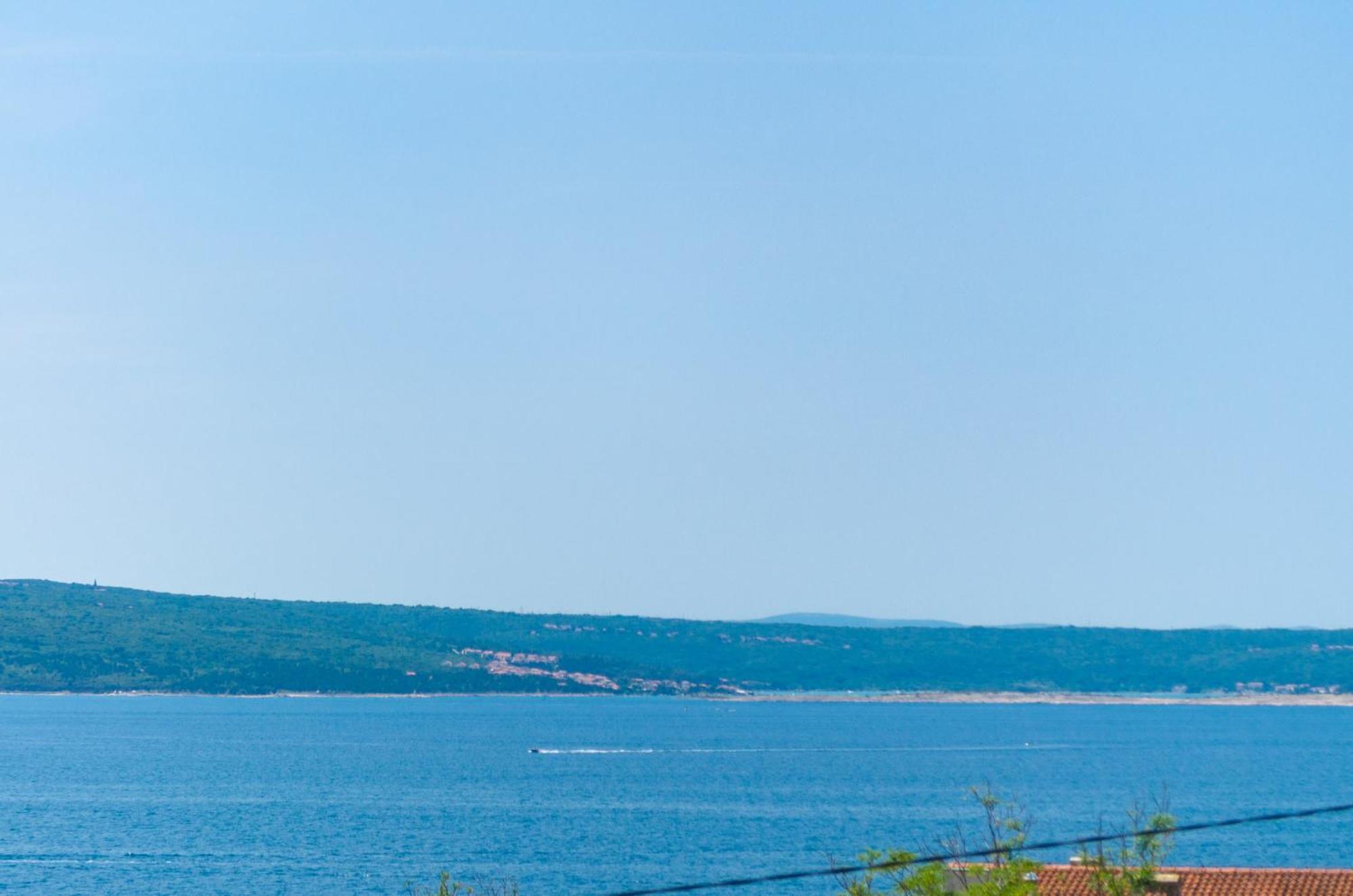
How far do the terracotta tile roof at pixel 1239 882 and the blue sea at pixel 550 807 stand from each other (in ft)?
22.7

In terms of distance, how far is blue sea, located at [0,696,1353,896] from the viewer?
8656cm

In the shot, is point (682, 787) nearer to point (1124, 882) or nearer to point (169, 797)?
point (169, 797)

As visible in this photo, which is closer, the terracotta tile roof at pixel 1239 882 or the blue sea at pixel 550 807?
the terracotta tile roof at pixel 1239 882

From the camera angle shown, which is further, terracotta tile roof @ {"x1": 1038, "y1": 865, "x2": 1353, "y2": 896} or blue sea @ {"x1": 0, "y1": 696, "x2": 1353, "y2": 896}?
blue sea @ {"x1": 0, "y1": 696, "x2": 1353, "y2": 896}

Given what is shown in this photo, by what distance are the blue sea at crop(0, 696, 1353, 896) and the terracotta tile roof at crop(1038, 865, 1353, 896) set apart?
6.90m

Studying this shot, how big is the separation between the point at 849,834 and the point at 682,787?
3480 centimetres

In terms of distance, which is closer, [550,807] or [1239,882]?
[1239,882]

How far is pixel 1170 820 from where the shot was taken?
39.6m

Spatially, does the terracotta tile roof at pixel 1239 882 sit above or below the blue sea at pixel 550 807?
above

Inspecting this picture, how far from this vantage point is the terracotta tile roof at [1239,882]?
4538 cm

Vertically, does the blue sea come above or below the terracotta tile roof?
below

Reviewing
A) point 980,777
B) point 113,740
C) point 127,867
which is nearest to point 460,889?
point 127,867

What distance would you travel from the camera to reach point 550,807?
120062 millimetres

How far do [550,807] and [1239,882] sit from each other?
77.7 m
